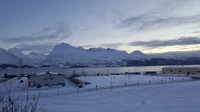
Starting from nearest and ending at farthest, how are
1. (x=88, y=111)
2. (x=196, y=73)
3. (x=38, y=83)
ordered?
(x=88, y=111) → (x=38, y=83) → (x=196, y=73)

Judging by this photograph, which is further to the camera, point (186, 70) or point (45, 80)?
point (186, 70)

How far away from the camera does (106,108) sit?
64.8 feet

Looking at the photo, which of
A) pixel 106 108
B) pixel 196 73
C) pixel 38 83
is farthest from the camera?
pixel 196 73

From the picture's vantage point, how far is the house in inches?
1532

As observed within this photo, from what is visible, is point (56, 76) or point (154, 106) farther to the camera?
point (56, 76)

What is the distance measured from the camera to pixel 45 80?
3944cm

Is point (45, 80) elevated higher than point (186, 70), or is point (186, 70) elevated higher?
point (186, 70)

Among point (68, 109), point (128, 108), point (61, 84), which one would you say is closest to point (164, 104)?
point (128, 108)

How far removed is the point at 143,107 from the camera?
19500 mm

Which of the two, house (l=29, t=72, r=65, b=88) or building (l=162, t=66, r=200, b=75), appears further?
building (l=162, t=66, r=200, b=75)

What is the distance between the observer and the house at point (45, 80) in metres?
38.9

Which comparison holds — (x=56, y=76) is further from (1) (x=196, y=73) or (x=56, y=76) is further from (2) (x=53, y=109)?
(1) (x=196, y=73)

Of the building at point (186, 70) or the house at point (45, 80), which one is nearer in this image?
the house at point (45, 80)

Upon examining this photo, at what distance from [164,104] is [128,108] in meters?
3.80
